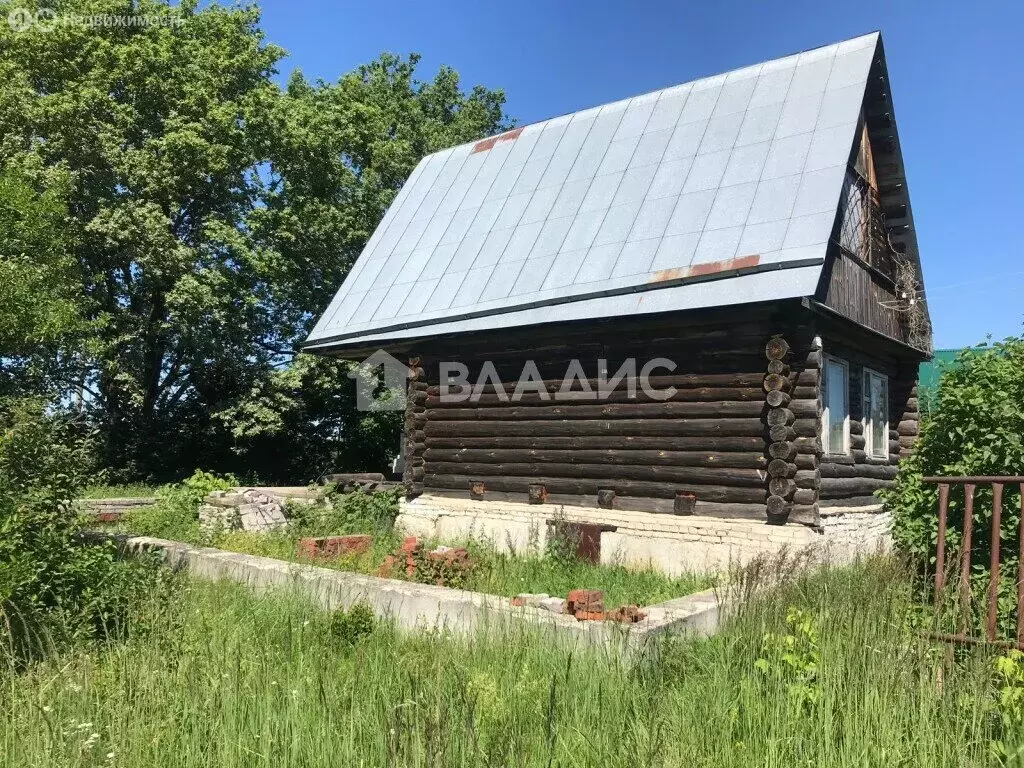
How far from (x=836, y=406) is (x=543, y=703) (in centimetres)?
809

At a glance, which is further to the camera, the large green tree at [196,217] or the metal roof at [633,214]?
the large green tree at [196,217]

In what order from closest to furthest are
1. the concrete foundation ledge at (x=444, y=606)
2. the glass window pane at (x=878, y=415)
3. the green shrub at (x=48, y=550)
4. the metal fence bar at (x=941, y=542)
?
the metal fence bar at (x=941, y=542), the green shrub at (x=48, y=550), the concrete foundation ledge at (x=444, y=606), the glass window pane at (x=878, y=415)

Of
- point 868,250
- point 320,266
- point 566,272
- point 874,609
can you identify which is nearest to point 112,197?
point 320,266

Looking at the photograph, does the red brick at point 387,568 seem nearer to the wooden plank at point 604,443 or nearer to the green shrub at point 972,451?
the wooden plank at point 604,443

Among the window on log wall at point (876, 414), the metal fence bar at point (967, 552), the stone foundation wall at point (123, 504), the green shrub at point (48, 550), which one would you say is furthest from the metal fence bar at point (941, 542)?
the stone foundation wall at point (123, 504)

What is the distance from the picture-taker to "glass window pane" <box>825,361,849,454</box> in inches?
412

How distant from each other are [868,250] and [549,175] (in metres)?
5.21

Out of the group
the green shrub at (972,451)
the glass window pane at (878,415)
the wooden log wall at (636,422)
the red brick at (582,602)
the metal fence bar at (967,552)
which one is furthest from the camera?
the glass window pane at (878,415)

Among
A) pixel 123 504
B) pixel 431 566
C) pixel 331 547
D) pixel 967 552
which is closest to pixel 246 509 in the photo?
pixel 331 547

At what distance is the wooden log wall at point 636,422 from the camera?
9.42 m

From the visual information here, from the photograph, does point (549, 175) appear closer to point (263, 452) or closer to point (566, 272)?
point (566, 272)

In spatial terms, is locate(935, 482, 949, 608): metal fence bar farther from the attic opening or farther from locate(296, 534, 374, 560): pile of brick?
locate(296, 534, 374, 560): pile of brick

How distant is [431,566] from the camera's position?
806 centimetres

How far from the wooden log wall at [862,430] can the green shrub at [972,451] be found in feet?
14.7
